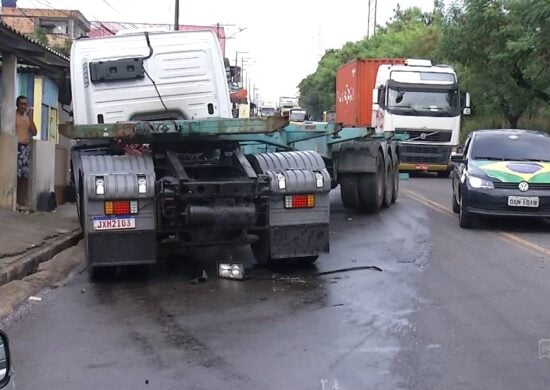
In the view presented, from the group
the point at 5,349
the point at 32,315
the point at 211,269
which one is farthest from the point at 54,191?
the point at 5,349

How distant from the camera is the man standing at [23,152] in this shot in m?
13.6

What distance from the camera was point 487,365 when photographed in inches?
212

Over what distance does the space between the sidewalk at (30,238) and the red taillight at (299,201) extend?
3.14 m

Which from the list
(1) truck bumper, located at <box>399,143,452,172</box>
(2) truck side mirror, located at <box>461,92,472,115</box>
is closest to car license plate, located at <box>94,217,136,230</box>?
(1) truck bumper, located at <box>399,143,452,172</box>

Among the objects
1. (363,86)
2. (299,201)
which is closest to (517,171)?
(299,201)

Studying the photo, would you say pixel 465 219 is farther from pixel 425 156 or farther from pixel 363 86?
pixel 363 86

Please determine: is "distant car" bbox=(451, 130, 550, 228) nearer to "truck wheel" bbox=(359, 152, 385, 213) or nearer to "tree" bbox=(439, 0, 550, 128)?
"truck wheel" bbox=(359, 152, 385, 213)

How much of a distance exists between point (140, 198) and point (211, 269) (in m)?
1.50

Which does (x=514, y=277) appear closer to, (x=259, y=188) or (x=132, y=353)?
(x=259, y=188)

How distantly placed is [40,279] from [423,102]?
1773 cm

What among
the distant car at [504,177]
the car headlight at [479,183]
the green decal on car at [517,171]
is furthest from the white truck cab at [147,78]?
the green decal on car at [517,171]

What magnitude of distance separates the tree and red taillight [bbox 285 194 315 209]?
19032mm

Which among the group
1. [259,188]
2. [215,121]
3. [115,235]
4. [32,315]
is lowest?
[32,315]

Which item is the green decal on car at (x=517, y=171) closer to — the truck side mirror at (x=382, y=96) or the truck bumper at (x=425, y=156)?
the truck side mirror at (x=382, y=96)
